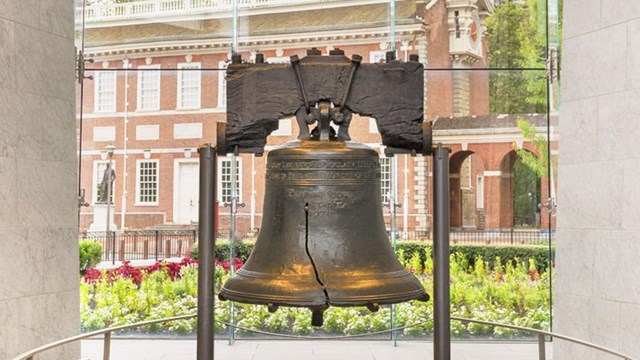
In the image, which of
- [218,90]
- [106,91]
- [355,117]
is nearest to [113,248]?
[106,91]

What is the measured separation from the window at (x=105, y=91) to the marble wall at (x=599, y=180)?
391 centimetres

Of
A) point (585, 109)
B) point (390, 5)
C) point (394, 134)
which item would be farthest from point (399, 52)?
point (394, 134)

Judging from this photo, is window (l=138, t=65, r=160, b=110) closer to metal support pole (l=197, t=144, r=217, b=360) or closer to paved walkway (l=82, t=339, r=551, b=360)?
paved walkway (l=82, t=339, r=551, b=360)

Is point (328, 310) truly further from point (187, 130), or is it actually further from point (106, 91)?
point (106, 91)

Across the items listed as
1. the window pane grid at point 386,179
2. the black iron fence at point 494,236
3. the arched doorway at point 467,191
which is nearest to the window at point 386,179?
the window pane grid at point 386,179

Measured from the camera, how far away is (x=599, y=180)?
14.0 feet

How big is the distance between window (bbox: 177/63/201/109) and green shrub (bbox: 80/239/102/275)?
4.72ft

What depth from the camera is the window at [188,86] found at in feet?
22.2

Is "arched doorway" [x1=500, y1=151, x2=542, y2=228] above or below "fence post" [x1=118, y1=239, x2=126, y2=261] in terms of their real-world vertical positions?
above

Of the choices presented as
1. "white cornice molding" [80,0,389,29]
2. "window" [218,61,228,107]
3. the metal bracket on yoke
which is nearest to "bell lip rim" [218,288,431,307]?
the metal bracket on yoke

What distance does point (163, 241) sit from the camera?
6723mm

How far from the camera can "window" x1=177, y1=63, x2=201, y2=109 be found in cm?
676

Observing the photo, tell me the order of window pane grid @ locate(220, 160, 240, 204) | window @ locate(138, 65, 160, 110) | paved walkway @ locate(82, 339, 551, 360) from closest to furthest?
paved walkway @ locate(82, 339, 551, 360) → window pane grid @ locate(220, 160, 240, 204) → window @ locate(138, 65, 160, 110)

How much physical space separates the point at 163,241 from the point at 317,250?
4469mm
